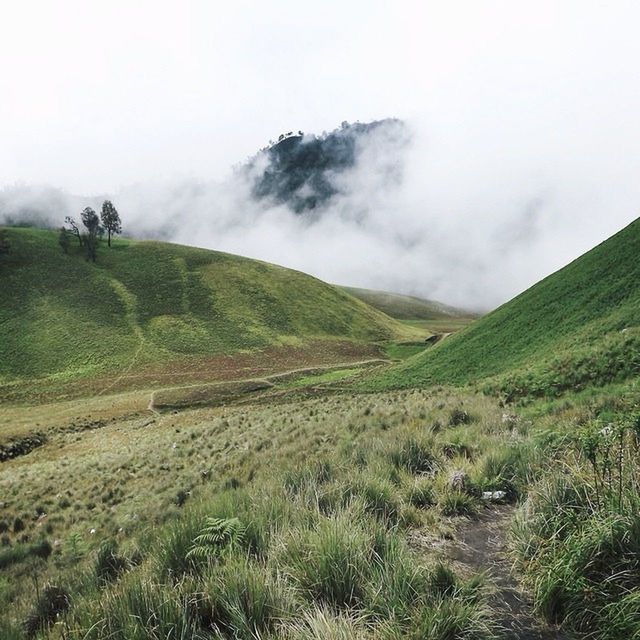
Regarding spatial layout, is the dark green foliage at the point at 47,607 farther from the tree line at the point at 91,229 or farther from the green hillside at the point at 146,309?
the tree line at the point at 91,229

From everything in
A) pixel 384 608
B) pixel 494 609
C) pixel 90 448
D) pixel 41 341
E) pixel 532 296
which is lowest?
pixel 90 448

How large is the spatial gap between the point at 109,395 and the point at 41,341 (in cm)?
2725

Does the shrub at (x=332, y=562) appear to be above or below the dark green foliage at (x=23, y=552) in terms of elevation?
above

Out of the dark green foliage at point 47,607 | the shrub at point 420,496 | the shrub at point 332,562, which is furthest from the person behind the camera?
the shrub at point 420,496

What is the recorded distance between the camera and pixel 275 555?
159 inches

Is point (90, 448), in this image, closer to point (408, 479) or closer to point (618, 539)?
point (408, 479)

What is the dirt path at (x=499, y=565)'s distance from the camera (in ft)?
11.0

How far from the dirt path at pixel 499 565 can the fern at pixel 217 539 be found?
237cm

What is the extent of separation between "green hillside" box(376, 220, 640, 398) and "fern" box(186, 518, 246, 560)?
1603cm

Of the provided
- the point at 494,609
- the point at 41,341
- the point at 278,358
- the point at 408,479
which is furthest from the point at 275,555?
the point at 41,341

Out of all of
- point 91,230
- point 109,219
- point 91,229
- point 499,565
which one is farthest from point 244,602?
point 109,219

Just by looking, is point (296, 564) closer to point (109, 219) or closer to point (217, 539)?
point (217, 539)

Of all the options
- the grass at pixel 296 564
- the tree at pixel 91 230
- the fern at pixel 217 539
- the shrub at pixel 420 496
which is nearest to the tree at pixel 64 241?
the tree at pixel 91 230

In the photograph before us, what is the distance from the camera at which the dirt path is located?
3.36m
